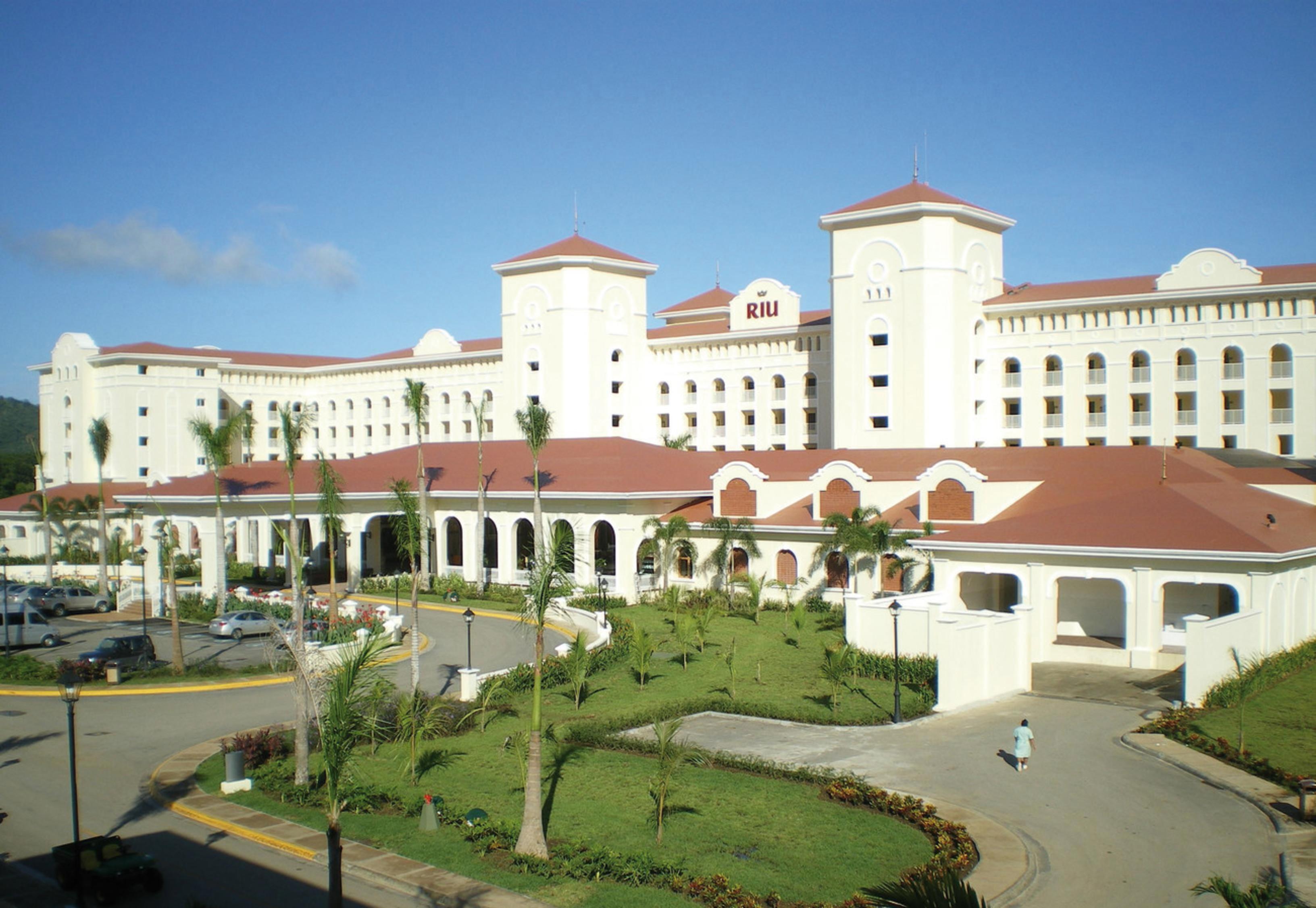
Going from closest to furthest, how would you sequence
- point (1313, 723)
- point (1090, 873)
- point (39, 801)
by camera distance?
point (1090, 873), point (39, 801), point (1313, 723)

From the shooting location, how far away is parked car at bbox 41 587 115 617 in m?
44.1

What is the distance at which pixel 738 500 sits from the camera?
4300 centimetres

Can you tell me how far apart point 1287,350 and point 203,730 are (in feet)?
156

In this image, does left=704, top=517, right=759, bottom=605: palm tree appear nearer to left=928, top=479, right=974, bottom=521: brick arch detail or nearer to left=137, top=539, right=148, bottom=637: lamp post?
left=928, top=479, right=974, bottom=521: brick arch detail

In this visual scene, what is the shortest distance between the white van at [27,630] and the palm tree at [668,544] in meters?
20.5

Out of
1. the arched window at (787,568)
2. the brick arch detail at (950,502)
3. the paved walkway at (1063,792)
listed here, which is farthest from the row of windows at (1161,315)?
the paved walkway at (1063,792)

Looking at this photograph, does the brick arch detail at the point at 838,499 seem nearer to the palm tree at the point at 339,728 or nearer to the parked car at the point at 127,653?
the parked car at the point at 127,653

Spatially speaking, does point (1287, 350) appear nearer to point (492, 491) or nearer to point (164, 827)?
point (492, 491)

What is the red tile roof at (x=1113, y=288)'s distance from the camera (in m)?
50.2

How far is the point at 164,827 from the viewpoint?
58.2 ft

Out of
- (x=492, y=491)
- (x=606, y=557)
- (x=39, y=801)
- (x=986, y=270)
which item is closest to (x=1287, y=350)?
(x=986, y=270)

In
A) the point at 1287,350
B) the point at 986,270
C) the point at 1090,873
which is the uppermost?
the point at 986,270

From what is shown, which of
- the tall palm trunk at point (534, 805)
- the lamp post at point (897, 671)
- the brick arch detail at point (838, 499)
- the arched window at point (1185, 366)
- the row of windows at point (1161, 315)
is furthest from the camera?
the arched window at point (1185, 366)

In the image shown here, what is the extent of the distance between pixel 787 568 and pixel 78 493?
163ft
